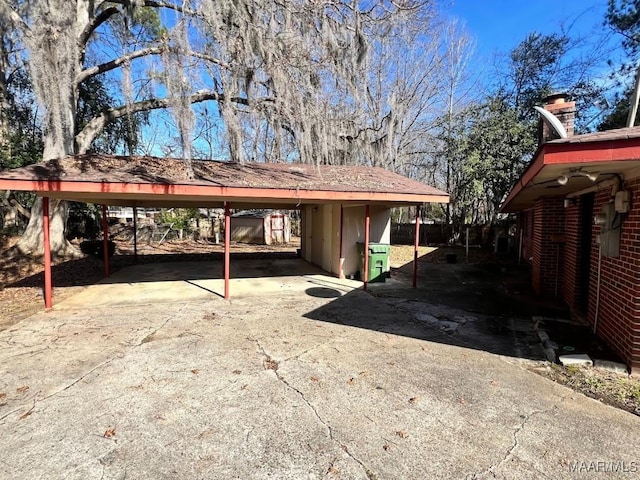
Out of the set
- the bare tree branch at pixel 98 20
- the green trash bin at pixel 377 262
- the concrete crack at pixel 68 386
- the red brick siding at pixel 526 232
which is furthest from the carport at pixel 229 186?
the red brick siding at pixel 526 232

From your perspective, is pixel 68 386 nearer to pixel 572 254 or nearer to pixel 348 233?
pixel 348 233

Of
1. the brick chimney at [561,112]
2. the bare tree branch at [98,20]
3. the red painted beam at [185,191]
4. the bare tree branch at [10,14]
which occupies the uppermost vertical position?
the bare tree branch at [98,20]

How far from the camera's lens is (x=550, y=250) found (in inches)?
286

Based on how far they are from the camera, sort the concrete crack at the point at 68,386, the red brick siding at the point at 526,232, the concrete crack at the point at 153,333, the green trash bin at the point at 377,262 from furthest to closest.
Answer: the red brick siding at the point at 526,232 → the green trash bin at the point at 377,262 → the concrete crack at the point at 153,333 → the concrete crack at the point at 68,386

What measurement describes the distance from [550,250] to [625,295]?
3942mm

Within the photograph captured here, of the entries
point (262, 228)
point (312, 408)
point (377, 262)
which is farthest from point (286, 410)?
point (262, 228)

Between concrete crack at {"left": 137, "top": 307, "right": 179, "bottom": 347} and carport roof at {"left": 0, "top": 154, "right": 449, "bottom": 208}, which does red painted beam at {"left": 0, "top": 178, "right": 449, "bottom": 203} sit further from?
concrete crack at {"left": 137, "top": 307, "right": 179, "bottom": 347}

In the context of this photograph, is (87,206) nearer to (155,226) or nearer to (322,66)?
(155,226)

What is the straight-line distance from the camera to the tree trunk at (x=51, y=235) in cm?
1034

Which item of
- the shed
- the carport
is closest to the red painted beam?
the carport

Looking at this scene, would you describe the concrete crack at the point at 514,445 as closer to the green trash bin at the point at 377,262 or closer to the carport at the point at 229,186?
the carport at the point at 229,186

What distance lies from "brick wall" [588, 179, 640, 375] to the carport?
3906 mm

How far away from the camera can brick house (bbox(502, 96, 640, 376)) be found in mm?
2891

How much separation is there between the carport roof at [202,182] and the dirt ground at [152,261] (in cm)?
213
